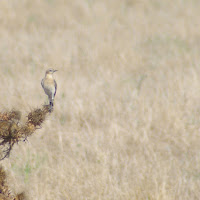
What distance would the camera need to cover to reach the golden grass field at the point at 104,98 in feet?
17.4

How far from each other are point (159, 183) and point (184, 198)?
34 cm

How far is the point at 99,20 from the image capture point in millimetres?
11969

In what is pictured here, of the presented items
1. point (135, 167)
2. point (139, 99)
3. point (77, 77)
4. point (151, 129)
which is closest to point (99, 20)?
point (77, 77)

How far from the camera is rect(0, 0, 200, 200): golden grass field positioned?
531cm

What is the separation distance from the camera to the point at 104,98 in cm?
755

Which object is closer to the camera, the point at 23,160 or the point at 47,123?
the point at 23,160

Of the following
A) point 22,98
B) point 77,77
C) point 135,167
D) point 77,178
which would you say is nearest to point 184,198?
point 135,167

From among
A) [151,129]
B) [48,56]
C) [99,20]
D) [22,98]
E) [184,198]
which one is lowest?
[184,198]

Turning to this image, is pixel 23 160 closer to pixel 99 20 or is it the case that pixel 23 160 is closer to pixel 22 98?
pixel 22 98

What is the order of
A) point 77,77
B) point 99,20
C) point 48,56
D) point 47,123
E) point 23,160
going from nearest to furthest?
point 23,160
point 47,123
point 77,77
point 48,56
point 99,20

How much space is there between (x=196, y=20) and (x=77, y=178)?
8.22 m

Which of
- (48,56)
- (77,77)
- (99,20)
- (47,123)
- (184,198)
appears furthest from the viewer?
(99,20)

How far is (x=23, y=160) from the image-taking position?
5.64 m

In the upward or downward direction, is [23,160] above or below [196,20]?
below
